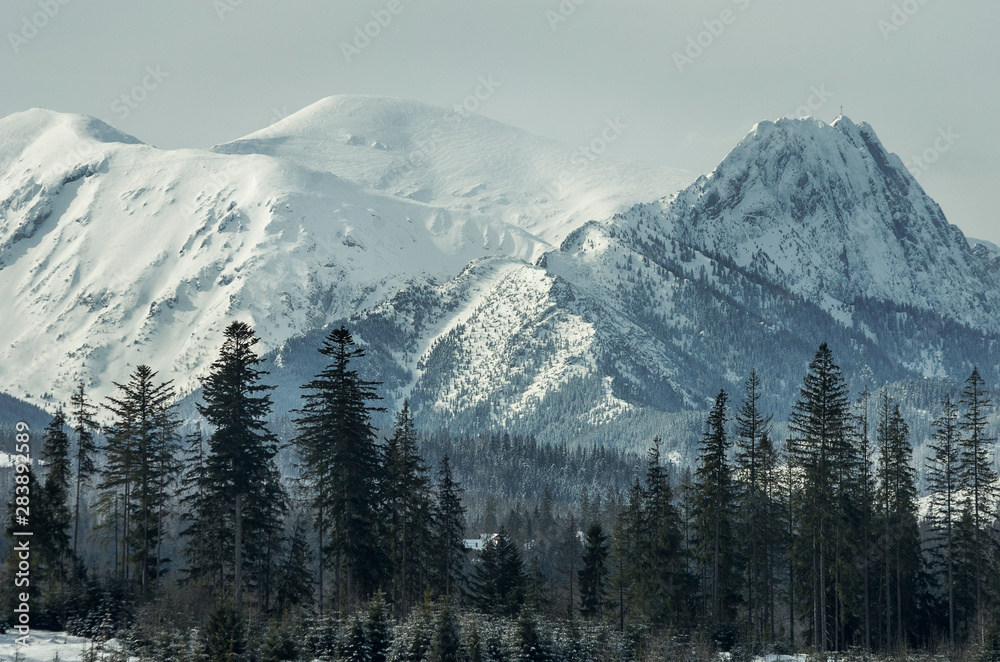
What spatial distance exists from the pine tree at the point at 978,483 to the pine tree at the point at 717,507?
1370cm

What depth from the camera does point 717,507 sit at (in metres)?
67.5

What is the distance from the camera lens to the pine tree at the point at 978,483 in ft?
230

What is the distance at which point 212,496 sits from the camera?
56.4 m

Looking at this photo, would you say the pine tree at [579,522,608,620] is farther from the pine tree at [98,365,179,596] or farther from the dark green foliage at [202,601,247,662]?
the dark green foliage at [202,601,247,662]

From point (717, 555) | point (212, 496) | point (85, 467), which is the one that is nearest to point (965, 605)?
point (717, 555)

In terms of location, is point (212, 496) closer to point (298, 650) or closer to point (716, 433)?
point (298, 650)

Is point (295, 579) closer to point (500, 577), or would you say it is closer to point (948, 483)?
point (500, 577)

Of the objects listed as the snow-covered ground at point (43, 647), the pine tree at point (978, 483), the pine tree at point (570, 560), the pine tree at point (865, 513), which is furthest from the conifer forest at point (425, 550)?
the pine tree at point (570, 560)

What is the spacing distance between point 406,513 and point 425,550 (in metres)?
4.47

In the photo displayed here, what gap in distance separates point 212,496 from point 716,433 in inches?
1090

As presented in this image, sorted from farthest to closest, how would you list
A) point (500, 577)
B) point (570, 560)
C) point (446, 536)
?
point (570, 560), point (500, 577), point (446, 536)

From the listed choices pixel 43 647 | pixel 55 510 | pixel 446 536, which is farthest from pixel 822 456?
pixel 55 510


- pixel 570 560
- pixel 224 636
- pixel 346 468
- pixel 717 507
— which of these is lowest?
pixel 224 636

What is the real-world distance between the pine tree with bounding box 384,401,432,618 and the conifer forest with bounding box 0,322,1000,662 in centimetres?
17
